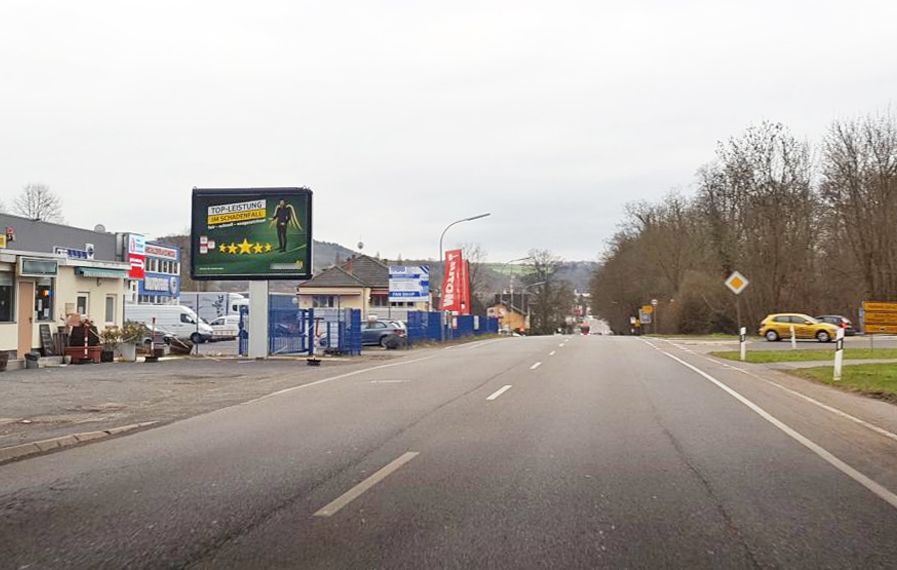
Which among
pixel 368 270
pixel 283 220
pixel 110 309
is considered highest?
pixel 368 270

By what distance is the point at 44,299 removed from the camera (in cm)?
2664

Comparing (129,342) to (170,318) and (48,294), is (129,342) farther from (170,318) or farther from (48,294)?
(170,318)

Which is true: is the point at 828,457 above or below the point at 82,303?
below

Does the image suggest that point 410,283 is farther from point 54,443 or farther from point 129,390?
point 54,443

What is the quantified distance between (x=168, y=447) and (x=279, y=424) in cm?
211

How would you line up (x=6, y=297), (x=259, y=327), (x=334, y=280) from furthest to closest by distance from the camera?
(x=334, y=280) < (x=259, y=327) < (x=6, y=297)

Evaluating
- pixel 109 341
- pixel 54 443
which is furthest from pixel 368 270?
pixel 54 443

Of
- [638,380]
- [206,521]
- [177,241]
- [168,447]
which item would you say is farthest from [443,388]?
[177,241]

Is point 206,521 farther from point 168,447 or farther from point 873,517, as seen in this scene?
point 873,517

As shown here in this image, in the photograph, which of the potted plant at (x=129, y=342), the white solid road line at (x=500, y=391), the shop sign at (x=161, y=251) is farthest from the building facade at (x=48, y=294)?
the shop sign at (x=161, y=251)

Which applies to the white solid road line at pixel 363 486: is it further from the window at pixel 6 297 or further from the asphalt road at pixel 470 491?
the window at pixel 6 297

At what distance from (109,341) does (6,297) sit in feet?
11.9

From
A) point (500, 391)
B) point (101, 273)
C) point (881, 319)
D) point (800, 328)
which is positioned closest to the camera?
point (500, 391)

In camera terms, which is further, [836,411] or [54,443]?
[836,411]
